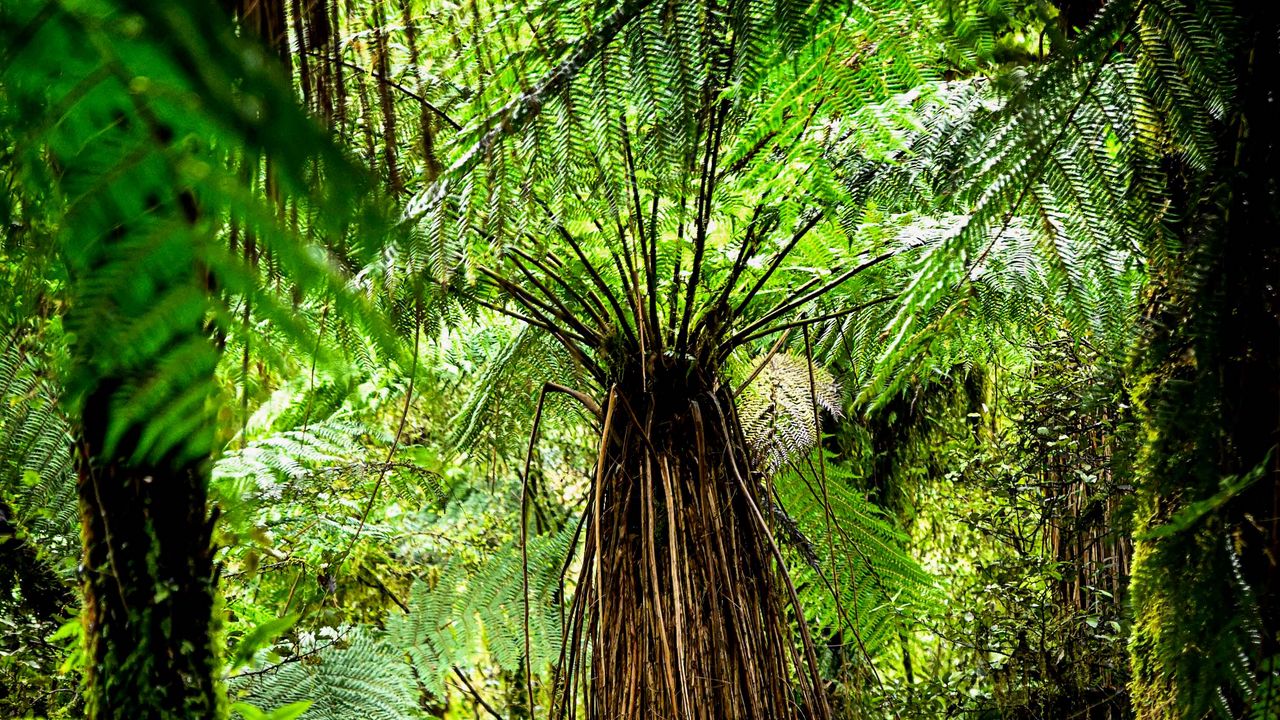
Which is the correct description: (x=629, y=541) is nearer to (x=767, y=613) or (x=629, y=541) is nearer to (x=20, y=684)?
(x=767, y=613)

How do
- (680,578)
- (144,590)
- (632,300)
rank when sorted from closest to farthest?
(144,590) → (680,578) → (632,300)

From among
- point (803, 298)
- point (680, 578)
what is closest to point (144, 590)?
point (680, 578)

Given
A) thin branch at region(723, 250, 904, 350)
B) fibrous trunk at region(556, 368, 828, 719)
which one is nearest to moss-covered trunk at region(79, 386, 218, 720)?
fibrous trunk at region(556, 368, 828, 719)

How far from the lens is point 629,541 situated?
975mm

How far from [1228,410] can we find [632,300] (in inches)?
27.4

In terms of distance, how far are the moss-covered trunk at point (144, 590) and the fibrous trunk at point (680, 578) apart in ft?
1.27

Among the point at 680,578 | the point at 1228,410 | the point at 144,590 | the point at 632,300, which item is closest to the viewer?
the point at 1228,410

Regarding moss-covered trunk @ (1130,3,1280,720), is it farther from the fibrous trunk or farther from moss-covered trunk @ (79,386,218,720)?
moss-covered trunk @ (79,386,218,720)

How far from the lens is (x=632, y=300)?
1029 millimetres

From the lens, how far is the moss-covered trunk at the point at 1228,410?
0.40m

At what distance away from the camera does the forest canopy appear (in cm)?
24

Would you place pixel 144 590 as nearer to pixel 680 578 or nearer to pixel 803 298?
pixel 680 578

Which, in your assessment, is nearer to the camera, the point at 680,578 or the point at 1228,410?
the point at 1228,410

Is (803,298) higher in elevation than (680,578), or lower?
higher
